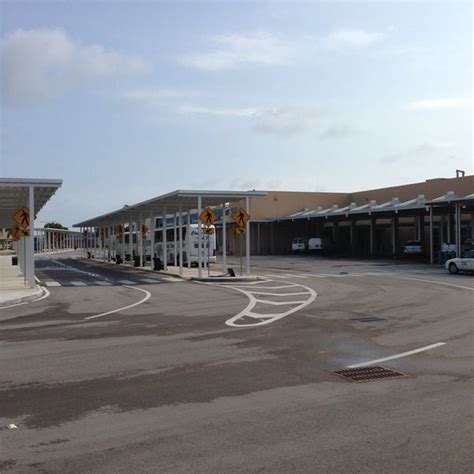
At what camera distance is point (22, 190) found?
27531 mm

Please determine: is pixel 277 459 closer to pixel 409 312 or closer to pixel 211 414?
pixel 211 414

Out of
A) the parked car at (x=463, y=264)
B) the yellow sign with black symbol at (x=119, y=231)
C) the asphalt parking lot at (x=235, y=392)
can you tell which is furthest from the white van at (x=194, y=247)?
the asphalt parking lot at (x=235, y=392)

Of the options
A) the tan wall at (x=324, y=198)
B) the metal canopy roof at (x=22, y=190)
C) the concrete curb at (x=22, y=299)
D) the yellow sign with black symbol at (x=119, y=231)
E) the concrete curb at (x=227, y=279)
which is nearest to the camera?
the concrete curb at (x=22, y=299)

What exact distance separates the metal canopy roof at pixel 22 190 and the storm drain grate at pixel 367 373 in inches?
731

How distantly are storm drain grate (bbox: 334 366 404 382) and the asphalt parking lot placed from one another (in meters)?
0.18

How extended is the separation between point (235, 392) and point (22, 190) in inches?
899

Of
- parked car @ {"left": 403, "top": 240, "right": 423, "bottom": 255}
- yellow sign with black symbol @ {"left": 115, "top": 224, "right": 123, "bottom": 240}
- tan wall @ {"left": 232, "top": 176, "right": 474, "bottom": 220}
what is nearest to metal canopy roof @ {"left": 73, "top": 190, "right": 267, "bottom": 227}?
yellow sign with black symbol @ {"left": 115, "top": 224, "right": 123, "bottom": 240}

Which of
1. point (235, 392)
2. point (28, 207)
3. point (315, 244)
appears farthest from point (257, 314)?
point (315, 244)

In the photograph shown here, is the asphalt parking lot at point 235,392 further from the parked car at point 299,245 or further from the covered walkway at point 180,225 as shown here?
the parked car at point 299,245

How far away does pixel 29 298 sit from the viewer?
19.5 metres

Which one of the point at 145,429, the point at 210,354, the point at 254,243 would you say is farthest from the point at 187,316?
the point at 254,243

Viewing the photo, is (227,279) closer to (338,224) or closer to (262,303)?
(262,303)

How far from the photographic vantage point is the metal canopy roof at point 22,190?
2392 cm

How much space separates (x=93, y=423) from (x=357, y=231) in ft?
224
